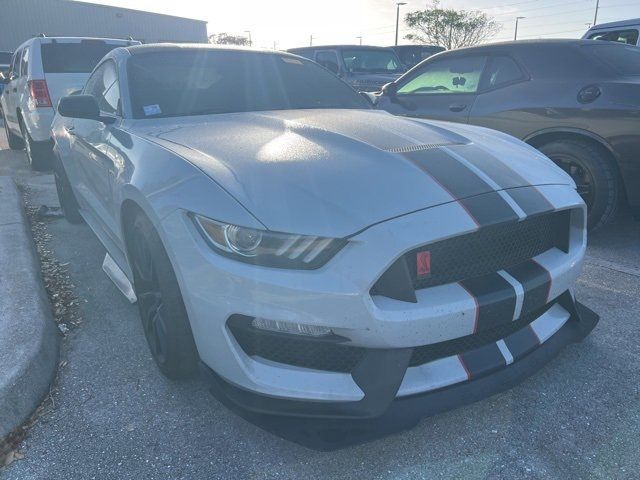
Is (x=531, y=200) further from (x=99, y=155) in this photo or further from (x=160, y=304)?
(x=99, y=155)

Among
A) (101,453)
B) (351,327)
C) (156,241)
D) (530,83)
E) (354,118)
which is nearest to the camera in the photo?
(351,327)

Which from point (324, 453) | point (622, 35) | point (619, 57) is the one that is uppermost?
point (622, 35)

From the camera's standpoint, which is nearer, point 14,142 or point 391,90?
point 391,90

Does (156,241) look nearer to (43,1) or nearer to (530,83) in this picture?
(530,83)

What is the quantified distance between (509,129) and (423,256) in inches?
116

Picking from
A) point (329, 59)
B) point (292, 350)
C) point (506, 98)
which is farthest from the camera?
point (329, 59)

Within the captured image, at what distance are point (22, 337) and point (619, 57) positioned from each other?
179 inches

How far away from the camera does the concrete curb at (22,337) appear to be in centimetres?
A: 199

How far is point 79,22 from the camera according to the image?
115 ft

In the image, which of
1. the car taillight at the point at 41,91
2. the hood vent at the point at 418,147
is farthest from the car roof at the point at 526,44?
the car taillight at the point at 41,91

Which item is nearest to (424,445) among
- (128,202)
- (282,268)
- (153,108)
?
(282,268)

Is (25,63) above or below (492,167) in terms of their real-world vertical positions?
above

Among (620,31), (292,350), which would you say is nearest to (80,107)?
(292,350)

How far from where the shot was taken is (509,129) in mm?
4129
